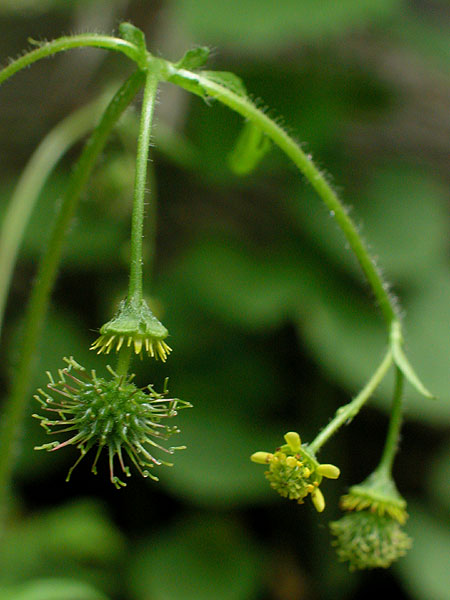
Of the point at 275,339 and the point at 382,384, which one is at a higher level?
the point at 275,339

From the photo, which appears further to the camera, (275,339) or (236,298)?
(275,339)

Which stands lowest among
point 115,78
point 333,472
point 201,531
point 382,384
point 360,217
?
point 333,472

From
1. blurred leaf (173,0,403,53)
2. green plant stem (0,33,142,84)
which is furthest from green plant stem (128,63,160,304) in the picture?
blurred leaf (173,0,403,53)

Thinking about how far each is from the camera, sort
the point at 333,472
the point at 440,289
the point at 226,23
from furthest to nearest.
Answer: the point at 440,289
the point at 226,23
the point at 333,472

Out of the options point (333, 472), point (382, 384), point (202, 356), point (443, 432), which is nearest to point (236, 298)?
point (202, 356)

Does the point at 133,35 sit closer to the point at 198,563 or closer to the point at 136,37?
the point at 136,37


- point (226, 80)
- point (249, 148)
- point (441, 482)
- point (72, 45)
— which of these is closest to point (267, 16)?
point (249, 148)

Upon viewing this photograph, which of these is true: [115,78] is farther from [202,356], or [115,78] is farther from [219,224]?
[202,356]

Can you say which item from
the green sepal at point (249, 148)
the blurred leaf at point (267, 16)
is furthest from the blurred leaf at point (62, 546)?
the blurred leaf at point (267, 16)
